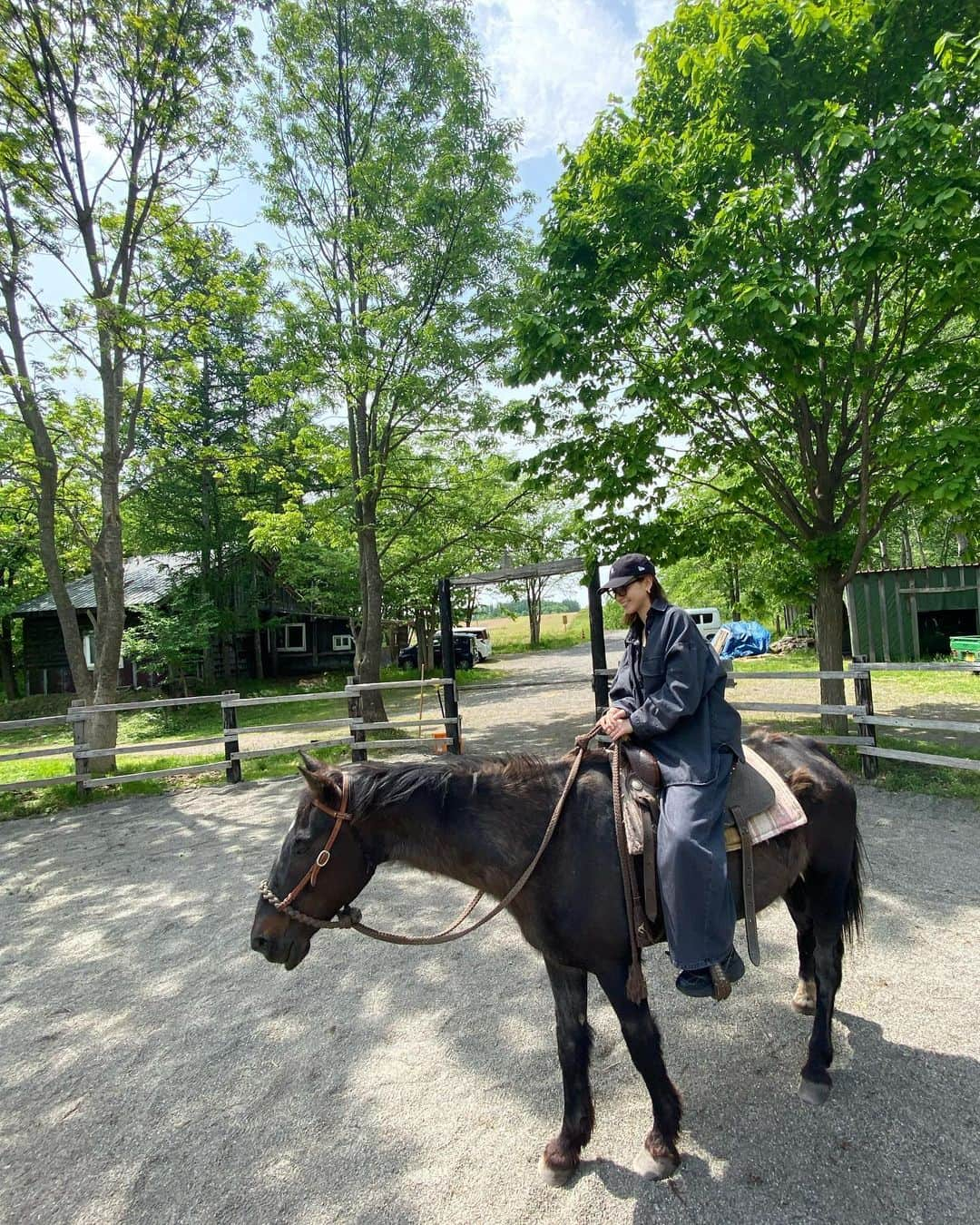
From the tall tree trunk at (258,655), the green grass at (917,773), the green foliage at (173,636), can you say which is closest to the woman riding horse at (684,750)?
the green grass at (917,773)

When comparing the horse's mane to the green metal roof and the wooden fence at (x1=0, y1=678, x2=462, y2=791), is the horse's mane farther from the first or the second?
the green metal roof

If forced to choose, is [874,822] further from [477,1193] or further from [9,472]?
[9,472]

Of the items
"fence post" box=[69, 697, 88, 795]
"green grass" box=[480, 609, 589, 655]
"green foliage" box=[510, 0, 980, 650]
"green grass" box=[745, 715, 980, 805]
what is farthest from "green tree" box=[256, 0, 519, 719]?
"green grass" box=[480, 609, 589, 655]

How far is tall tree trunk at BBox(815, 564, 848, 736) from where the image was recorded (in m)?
7.76

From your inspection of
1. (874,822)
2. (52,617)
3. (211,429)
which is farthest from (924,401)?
(52,617)

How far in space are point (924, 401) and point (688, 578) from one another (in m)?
23.7

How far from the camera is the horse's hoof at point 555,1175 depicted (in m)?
2.16

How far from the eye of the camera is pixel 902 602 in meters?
17.7

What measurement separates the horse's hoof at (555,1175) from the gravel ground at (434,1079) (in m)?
0.03

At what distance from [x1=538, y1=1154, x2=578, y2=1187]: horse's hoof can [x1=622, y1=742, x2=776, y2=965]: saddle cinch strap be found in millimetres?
886

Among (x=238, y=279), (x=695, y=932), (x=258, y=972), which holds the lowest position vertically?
(x=258, y=972)

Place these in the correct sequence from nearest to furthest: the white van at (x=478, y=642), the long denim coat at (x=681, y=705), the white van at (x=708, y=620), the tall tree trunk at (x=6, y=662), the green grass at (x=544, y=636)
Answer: the long denim coat at (x=681, y=705) < the tall tree trunk at (x=6, y=662) < the white van at (x=708, y=620) < the white van at (x=478, y=642) < the green grass at (x=544, y=636)

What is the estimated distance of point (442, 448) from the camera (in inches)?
521

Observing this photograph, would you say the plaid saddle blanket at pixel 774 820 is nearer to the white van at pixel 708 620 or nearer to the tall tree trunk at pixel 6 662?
the white van at pixel 708 620
